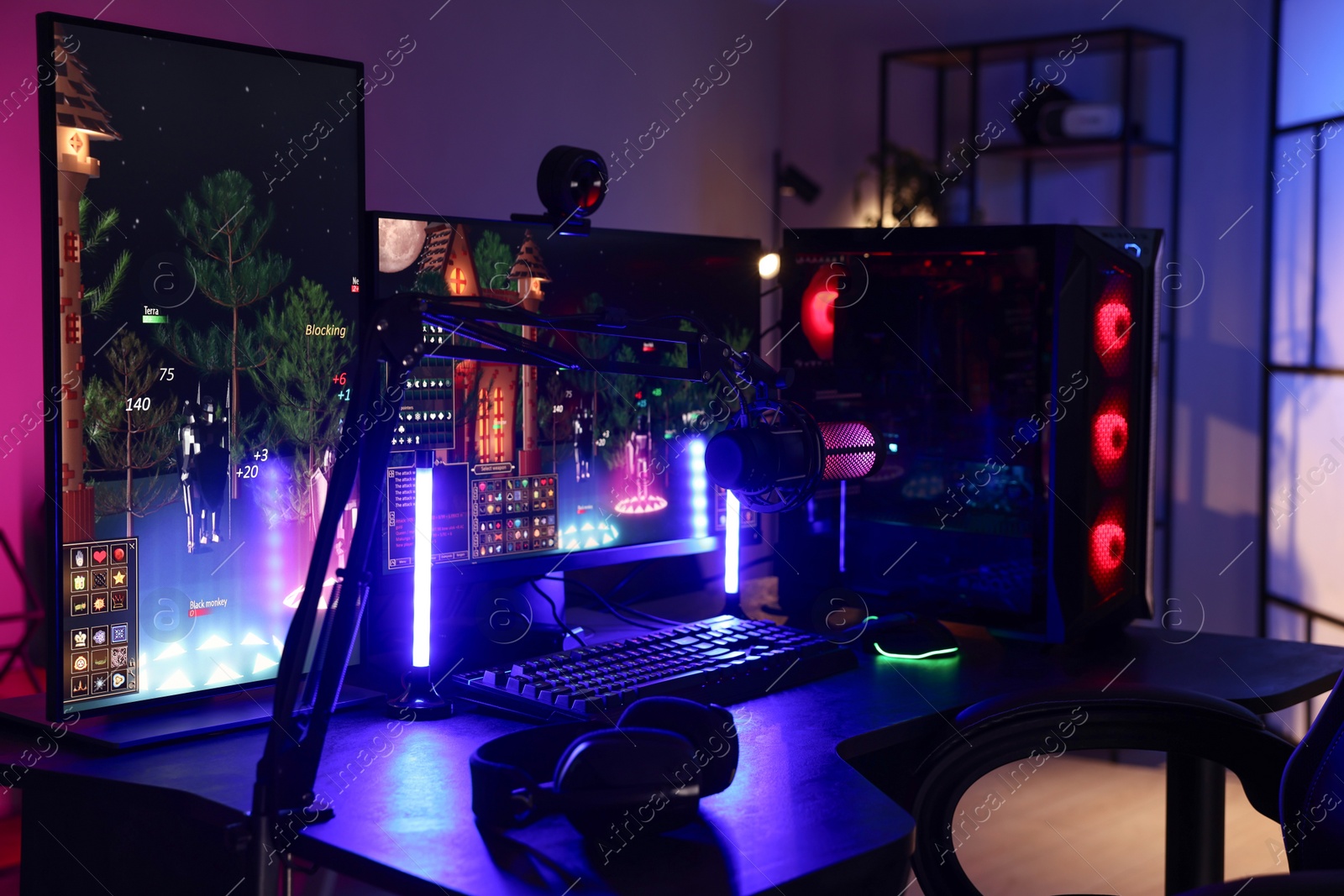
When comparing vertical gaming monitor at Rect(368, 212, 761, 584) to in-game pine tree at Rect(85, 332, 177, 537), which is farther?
vertical gaming monitor at Rect(368, 212, 761, 584)

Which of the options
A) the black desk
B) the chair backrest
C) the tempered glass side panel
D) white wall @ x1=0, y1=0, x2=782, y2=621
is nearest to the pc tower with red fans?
the black desk

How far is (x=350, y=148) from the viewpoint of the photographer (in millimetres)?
1258

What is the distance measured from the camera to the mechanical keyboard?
1159 millimetres

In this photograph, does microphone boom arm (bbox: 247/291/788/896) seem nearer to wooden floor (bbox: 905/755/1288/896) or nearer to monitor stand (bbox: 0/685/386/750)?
monitor stand (bbox: 0/685/386/750)

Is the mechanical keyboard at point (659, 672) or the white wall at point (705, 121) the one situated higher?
the white wall at point (705, 121)

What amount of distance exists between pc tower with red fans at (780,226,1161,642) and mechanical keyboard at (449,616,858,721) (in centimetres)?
20

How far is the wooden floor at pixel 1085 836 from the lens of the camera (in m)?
2.43

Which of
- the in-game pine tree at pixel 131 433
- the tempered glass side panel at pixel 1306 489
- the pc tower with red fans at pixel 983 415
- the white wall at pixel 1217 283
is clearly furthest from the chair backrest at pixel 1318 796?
the white wall at pixel 1217 283

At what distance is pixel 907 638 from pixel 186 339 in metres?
0.90

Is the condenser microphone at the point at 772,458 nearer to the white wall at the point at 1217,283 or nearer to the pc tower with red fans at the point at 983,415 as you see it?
the pc tower with red fans at the point at 983,415

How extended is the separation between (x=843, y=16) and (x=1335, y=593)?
2.23m

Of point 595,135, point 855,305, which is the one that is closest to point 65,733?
point 855,305

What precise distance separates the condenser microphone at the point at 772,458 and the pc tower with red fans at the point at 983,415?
0.32m

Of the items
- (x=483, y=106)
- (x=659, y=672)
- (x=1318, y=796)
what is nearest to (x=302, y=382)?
(x=659, y=672)
